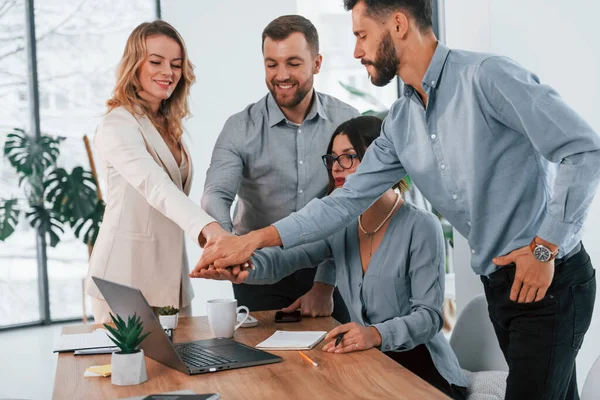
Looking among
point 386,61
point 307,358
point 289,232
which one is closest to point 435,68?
point 386,61

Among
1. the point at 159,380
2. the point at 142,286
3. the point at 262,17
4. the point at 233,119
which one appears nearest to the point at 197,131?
the point at 262,17

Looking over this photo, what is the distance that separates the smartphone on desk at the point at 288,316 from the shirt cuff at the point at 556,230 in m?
0.86

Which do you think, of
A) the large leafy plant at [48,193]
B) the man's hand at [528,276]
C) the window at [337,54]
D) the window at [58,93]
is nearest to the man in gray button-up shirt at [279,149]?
the man's hand at [528,276]

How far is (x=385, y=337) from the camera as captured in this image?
75.5 inches

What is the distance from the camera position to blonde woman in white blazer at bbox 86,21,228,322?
7.82ft

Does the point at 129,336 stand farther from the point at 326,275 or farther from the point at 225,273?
the point at 326,275

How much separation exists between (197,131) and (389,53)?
4.27 m

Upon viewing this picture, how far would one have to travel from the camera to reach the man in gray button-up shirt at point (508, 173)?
5.16 feet

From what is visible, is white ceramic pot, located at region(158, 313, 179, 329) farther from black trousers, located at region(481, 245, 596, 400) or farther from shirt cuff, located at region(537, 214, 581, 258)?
shirt cuff, located at region(537, 214, 581, 258)

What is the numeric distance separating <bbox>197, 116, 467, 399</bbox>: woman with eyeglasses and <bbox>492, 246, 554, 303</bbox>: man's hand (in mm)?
402

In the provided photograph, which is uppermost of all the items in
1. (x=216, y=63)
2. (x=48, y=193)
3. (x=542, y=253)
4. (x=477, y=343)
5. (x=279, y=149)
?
(x=216, y=63)

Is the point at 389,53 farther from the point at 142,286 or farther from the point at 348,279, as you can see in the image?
the point at 142,286

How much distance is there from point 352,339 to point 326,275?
26.0 inches

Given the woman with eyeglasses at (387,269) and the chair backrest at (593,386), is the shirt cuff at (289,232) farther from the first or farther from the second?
the chair backrest at (593,386)
